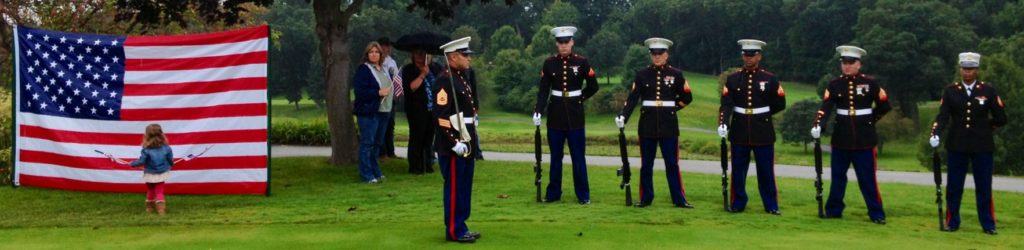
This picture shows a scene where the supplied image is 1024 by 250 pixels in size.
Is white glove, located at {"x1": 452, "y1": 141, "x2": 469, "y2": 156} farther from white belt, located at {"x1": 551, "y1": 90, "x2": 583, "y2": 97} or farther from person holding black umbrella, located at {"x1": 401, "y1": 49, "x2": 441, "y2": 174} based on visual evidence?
person holding black umbrella, located at {"x1": 401, "y1": 49, "x2": 441, "y2": 174}

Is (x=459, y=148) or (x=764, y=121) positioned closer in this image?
(x=459, y=148)

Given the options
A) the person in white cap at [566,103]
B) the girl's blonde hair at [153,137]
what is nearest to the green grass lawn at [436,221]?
the person in white cap at [566,103]

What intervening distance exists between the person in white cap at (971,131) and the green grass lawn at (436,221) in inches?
10.5

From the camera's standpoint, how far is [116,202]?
473 inches

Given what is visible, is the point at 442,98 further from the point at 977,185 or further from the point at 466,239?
the point at 977,185

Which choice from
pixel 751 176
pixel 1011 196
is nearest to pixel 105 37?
pixel 751 176

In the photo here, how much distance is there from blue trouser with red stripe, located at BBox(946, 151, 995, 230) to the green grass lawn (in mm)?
160

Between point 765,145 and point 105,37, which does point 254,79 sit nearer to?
point 105,37

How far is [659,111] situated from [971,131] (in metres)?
2.86

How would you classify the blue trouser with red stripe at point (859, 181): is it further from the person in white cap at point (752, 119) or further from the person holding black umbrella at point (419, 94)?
the person holding black umbrella at point (419, 94)

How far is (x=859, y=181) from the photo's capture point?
11109mm

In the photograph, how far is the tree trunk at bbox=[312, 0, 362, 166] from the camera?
48.8ft

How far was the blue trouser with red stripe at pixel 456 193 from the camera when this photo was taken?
907 centimetres

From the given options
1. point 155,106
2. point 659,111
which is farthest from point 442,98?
point 155,106
